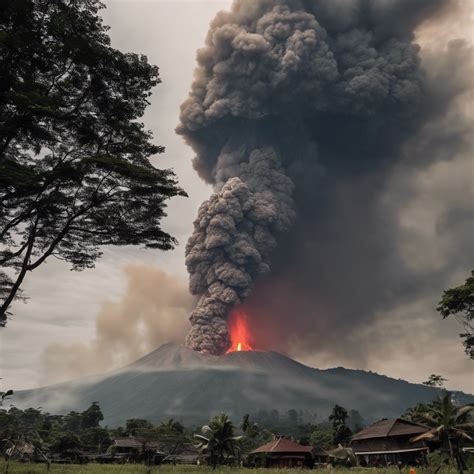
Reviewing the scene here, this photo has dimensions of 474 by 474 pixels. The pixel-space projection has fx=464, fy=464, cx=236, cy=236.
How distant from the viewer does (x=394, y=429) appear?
152ft

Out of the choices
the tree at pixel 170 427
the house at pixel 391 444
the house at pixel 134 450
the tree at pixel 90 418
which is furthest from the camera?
the tree at pixel 90 418

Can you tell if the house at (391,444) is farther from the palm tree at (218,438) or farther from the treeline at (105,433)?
the palm tree at (218,438)

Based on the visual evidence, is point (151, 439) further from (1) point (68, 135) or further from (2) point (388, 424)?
(1) point (68, 135)

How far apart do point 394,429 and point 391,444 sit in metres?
1.45

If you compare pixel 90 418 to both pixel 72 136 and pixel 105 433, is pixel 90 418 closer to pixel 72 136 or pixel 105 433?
pixel 105 433

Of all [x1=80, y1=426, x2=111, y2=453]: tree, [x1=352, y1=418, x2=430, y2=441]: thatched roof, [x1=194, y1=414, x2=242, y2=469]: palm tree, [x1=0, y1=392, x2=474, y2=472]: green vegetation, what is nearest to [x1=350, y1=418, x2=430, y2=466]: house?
[x1=352, y1=418, x2=430, y2=441]: thatched roof

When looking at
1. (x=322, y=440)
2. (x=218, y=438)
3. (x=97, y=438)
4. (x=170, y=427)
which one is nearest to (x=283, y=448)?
(x=218, y=438)

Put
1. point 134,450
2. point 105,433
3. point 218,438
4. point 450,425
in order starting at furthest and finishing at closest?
point 105,433, point 134,450, point 218,438, point 450,425

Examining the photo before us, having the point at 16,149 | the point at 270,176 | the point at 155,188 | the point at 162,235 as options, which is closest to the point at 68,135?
the point at 16,149

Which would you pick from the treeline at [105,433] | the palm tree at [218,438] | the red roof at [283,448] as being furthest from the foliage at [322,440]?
the palm tree at [218,438]

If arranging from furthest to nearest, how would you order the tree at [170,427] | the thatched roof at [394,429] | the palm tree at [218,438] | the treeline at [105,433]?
1. the tree at [170,427]
2. the treeline at [105,433]
3. the palm tree at [218,438]
4. the thatched roof at [394,429]

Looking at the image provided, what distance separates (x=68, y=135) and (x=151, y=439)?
46.9m

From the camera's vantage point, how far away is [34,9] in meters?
18.0

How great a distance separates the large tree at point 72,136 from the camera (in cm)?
1714
